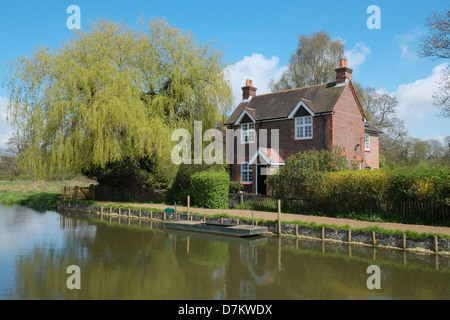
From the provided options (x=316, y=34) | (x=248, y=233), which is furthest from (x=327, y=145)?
(x=316, y=34)

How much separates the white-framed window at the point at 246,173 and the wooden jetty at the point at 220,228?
9554mm

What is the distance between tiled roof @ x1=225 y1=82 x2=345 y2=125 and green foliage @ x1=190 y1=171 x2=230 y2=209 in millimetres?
7579

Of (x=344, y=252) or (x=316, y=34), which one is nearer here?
(x=344, y=252)

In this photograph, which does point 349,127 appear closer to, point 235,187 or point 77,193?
point 235,187

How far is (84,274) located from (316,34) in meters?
38.4

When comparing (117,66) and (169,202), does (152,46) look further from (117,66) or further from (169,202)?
(169,202)

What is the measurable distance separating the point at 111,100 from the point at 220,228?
12.2m

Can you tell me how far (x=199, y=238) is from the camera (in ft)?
54.0

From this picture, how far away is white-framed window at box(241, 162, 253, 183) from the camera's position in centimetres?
2729

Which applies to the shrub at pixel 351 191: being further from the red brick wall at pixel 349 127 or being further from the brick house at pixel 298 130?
the red brick wall at pixel 349 127

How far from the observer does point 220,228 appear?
16750mm

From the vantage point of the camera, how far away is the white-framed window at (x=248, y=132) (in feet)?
92.9

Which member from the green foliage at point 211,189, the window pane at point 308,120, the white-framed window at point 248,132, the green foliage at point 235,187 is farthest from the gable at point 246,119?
the green foliage at point 211,189
